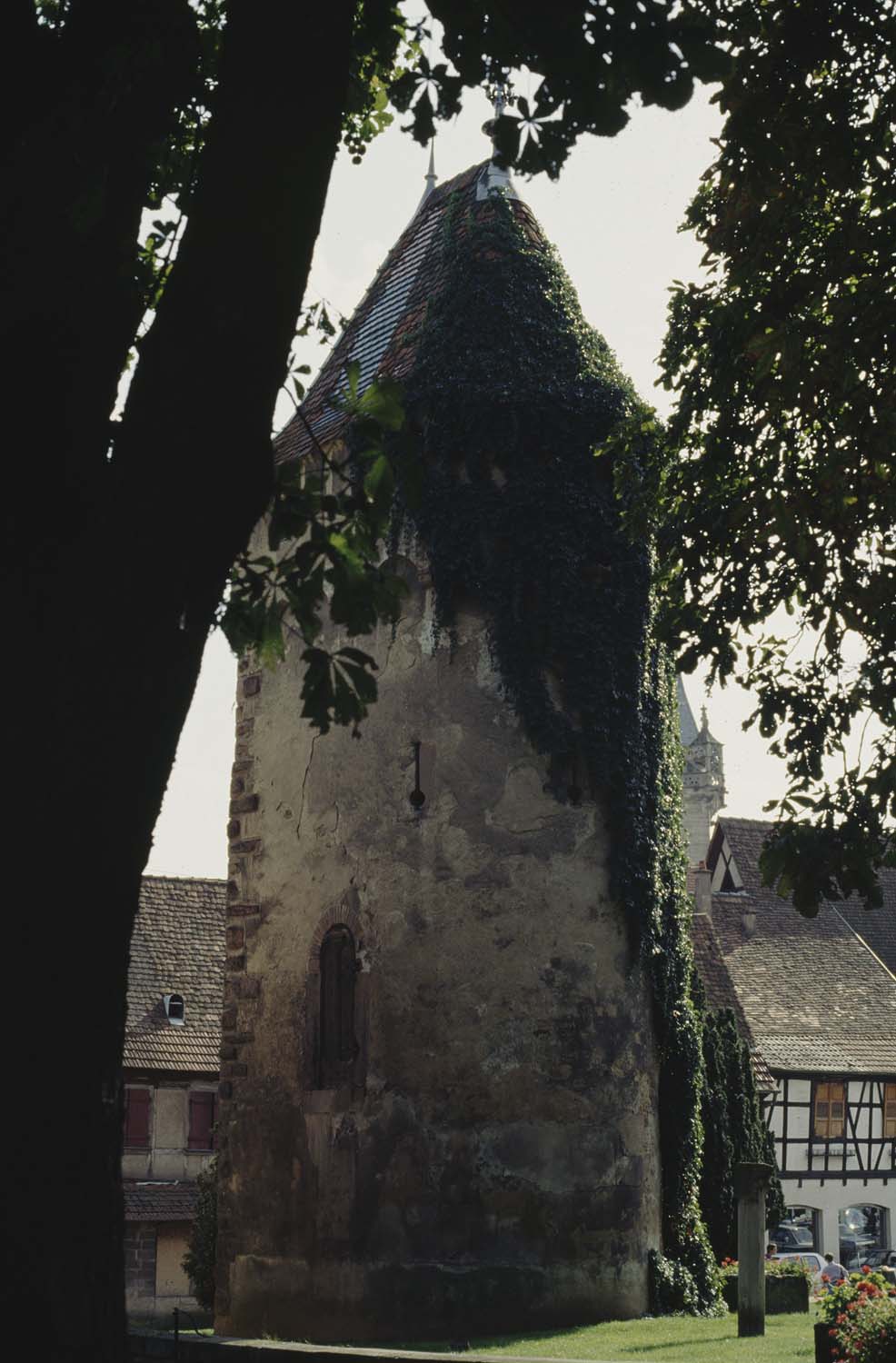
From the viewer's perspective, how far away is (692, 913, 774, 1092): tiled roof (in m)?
28.4

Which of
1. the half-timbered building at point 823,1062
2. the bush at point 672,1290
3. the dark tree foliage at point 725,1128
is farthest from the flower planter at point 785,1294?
the half-timbered building at point 823,1062

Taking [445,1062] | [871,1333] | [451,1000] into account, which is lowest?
[871,1333]

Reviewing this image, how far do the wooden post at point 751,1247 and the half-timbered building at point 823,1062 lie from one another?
65.9ft

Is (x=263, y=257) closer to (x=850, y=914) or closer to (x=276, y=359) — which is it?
(x=276, y=359)

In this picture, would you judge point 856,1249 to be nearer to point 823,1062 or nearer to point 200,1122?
point 823,1062

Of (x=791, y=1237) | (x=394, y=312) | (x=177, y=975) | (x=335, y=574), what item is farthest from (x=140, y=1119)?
(x=335, y=574)

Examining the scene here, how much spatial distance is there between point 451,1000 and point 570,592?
383 centimetres

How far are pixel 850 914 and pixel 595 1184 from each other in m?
29.2

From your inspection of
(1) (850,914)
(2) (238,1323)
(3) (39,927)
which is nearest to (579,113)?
(3) (39,927)

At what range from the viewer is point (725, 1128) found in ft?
70.6

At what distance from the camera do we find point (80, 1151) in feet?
11.7

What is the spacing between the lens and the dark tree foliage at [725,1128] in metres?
20.9

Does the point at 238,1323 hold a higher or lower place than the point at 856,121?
lower

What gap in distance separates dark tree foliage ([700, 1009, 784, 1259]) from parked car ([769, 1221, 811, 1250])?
11.9 m
